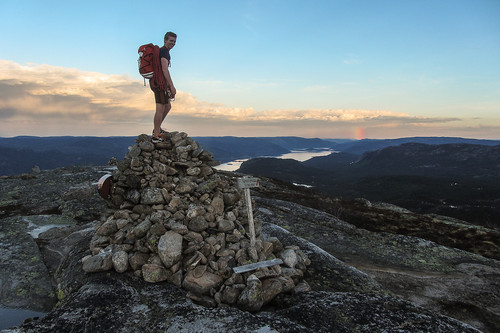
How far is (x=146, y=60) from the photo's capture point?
462 inches

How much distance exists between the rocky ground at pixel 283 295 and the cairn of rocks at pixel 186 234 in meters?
0.54

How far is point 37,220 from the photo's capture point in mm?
21016

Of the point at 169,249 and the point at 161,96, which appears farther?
the point at 161,96

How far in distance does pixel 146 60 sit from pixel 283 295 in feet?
37.6

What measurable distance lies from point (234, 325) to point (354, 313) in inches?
164

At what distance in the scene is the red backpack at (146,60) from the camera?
11727 mm

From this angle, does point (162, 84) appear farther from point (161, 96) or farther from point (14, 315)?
point (14, 315)

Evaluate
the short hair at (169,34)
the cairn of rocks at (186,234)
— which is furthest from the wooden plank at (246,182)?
the short hair at (169,34)

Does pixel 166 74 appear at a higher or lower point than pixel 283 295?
higher

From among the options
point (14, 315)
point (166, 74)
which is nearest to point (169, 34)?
point (166, 74)

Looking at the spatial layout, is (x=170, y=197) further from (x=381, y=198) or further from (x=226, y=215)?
(x=381, y=198)

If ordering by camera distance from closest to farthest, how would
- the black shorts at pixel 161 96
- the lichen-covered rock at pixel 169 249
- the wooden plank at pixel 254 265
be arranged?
the wooden plank at pixel 254 265, the lichen-covered rock at pixel 169 249, the black shorts at pixel 161 96

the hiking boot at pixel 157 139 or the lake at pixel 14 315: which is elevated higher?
the hiking boot at pixel 157 139

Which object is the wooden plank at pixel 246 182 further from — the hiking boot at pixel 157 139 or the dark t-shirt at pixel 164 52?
the dark t-shirt at pixel 164 52
